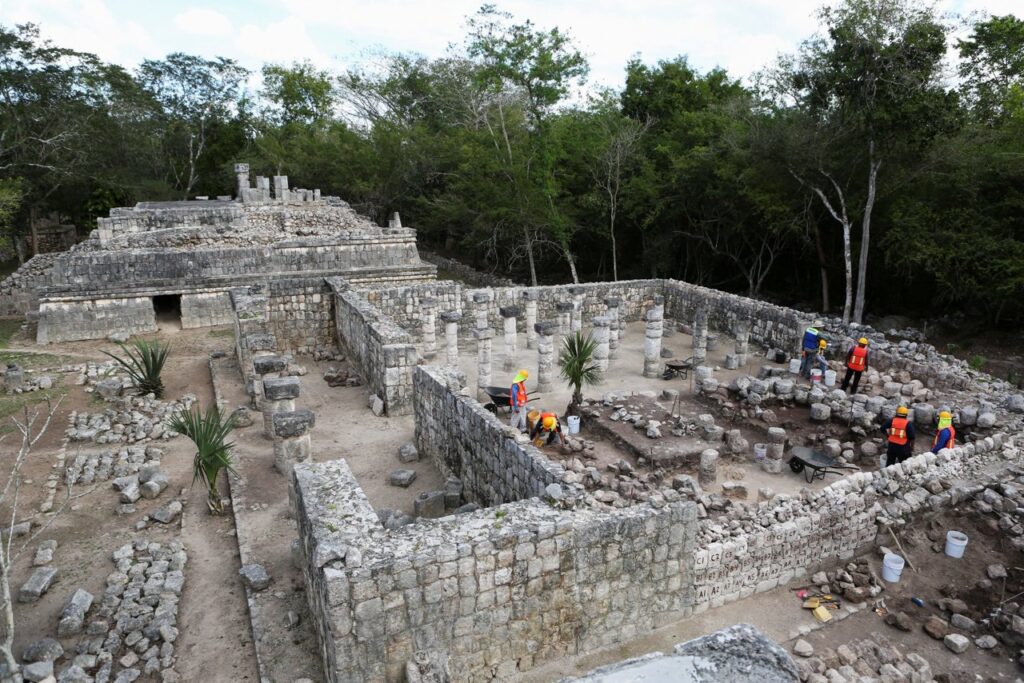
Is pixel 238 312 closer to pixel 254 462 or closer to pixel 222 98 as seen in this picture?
pixel 254 462

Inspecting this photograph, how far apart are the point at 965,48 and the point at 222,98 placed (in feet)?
145

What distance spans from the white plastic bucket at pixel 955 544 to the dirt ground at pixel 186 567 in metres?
7.27

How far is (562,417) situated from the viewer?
12.3m

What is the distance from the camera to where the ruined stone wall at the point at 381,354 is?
11.9 m

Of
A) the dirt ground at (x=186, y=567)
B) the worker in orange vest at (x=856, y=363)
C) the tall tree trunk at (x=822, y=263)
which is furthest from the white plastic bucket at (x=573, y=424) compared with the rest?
the tall tree trunk at (x=822, y=263)

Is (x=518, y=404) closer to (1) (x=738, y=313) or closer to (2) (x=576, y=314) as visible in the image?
(2) (x=576, y=314)

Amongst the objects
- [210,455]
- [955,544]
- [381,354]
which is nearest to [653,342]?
[381,354]

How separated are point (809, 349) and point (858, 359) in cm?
153

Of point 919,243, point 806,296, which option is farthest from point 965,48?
point 806,296

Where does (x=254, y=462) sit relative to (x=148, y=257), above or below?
below

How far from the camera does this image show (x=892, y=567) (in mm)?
7129

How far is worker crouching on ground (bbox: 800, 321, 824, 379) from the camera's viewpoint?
44.7ft

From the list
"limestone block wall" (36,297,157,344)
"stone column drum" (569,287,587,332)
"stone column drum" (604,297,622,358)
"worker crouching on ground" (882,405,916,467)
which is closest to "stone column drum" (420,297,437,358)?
"stone column drum" (569,287,587,332)

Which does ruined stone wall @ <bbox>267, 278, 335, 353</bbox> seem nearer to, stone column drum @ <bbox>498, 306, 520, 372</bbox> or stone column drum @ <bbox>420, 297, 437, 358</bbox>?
stone column drum @ <bbox>420, 297, 437, 358</bbox>
